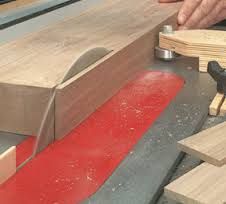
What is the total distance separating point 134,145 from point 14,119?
0.25 metres

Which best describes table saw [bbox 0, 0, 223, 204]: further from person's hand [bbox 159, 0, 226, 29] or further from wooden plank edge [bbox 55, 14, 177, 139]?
person's hand [bbox 159, 0, 226, 29]

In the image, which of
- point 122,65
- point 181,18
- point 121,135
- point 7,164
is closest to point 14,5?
point 181,18

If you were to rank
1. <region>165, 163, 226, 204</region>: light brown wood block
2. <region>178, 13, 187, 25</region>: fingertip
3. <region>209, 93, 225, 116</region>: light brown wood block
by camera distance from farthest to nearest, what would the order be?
<region>178, 13, 187, 25</region>: fingertip
<region>209, 93, 225, 116</region>: light brown wood block
<region>165, 163, 226, 204</region>: light brown wood block

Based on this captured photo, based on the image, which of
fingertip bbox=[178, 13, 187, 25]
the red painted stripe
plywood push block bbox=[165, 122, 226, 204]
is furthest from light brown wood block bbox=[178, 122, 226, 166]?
fingertip bbox=[178, 13, 187, 25]

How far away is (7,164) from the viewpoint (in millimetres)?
879

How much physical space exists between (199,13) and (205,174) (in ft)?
3.40

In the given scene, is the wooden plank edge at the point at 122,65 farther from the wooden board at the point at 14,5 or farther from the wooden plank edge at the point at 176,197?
the wooden board at the point at 14,5

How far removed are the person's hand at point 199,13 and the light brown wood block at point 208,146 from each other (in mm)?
850

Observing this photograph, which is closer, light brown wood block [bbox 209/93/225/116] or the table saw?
the table saw

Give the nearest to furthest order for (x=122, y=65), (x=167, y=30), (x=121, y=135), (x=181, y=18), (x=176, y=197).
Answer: (x=176, y=197)
(x=121, y=135)
(x=122, y=65)
(x=167, y=30)
(x=181, y=18)

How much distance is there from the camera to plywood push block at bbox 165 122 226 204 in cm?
76

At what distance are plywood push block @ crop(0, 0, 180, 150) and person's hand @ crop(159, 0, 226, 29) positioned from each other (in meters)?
0.04

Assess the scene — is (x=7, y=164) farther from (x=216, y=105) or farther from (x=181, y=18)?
(x=181, y=18)

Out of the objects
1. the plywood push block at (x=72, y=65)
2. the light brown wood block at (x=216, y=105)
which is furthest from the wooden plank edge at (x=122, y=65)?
the light brown wood block at (x=216, y=105)
